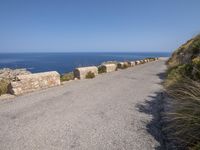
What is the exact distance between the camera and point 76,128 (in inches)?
207

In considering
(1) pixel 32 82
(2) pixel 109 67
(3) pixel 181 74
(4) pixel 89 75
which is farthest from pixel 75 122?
(2) pixel 109 67

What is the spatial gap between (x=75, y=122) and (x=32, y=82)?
16.8 ft

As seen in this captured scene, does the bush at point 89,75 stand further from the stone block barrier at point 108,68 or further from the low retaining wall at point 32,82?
the stone block barrier at point 108,68

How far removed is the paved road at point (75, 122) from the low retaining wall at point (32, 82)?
741mm

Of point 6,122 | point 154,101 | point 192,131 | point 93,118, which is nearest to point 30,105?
point 6,122

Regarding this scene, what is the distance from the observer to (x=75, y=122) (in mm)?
5688

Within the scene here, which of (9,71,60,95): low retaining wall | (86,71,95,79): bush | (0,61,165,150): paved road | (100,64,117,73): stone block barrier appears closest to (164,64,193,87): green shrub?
(0,61,165,150): paved road

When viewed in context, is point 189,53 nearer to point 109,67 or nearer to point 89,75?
point 109,67

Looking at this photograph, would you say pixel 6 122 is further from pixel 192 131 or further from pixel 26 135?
pixel 192 131

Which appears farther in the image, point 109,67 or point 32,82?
point 109,67

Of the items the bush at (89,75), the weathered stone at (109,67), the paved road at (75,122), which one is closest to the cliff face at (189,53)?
the weathered stone at (109,67)

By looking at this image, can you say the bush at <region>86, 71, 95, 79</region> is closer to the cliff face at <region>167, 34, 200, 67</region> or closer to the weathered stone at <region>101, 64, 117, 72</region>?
the weathered stone at <region>101, 64, 117, 72</region>

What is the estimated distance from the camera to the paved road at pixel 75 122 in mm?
4434

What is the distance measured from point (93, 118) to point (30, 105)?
2661mm
